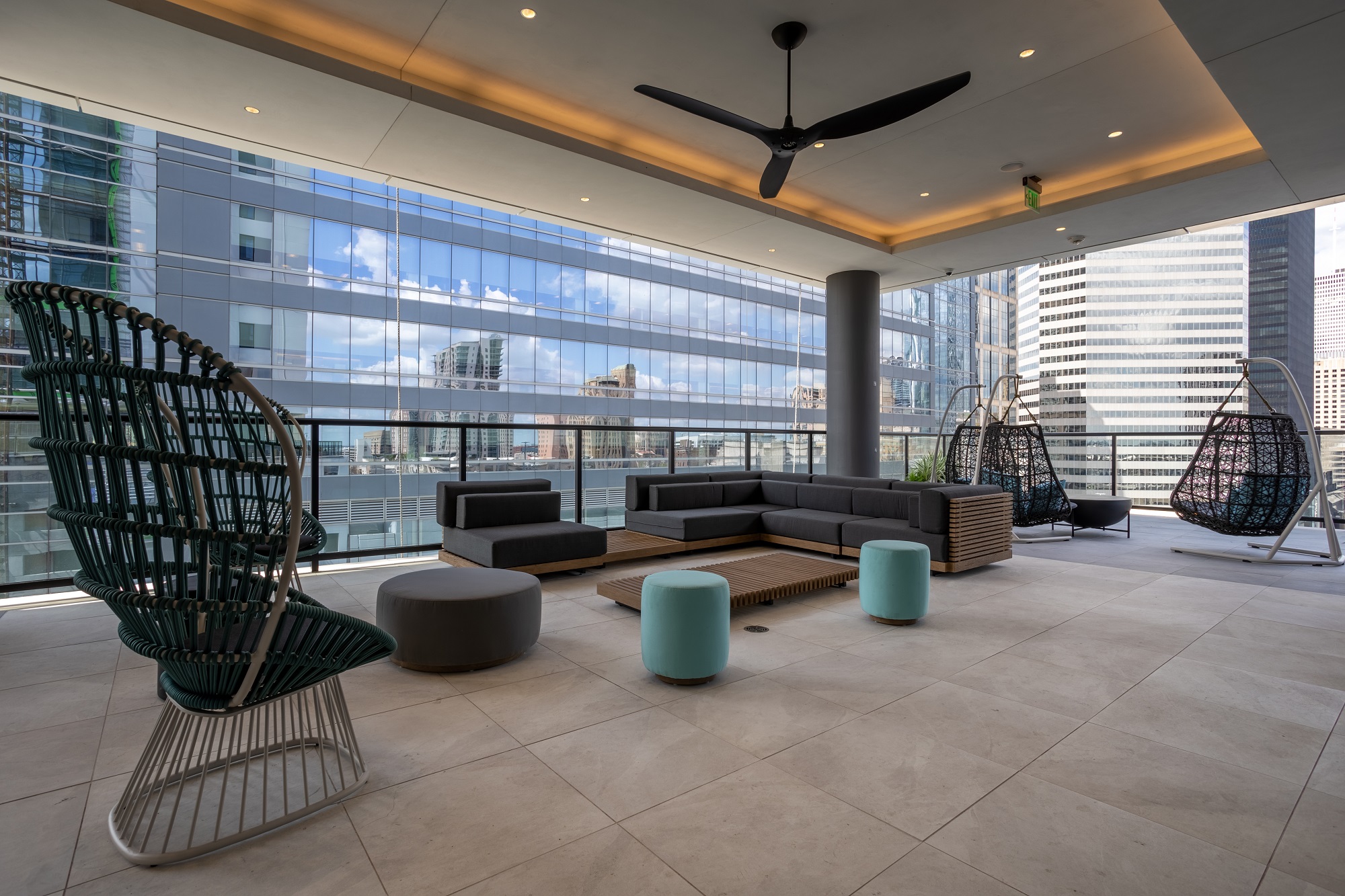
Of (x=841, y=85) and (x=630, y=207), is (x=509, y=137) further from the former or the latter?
(x=841, y=85)

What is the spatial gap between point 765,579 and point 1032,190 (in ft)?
14.6

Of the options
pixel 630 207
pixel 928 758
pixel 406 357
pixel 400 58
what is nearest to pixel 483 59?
pixel 400 58

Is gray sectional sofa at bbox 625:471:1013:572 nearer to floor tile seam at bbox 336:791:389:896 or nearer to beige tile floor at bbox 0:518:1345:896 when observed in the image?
beige tile floor at bbox 0:518:1345:896

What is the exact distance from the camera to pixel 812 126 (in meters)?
3.84

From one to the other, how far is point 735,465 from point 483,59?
5.29 metres

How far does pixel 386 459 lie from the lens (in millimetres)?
6633

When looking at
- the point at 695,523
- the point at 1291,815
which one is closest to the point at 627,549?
the point at 695,523

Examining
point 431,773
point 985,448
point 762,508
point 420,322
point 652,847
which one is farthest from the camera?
point 420,322

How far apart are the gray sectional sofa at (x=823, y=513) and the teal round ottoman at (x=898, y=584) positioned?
1.01 metres

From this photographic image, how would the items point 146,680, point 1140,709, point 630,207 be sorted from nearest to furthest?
point 1140,709 < point 146,680 < point 630,207

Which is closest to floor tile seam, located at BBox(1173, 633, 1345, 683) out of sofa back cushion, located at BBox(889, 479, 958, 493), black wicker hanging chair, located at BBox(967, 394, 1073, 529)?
sofa back cushion, located at BBox(889, 479, 958, 493)

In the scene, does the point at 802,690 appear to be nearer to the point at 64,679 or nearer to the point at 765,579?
the point at 765,579

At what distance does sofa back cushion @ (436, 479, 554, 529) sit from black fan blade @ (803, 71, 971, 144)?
3.15m

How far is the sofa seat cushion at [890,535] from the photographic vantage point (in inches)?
193
